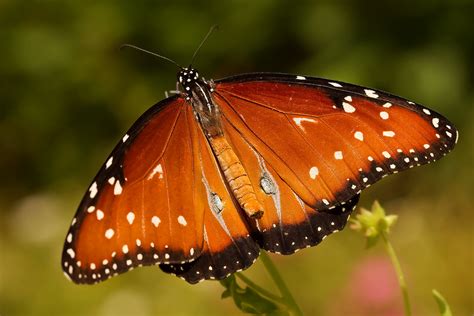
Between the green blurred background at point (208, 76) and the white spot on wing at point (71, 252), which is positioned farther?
the green blurred background at point (208, 76)

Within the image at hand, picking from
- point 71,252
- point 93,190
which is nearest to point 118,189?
point 93,190

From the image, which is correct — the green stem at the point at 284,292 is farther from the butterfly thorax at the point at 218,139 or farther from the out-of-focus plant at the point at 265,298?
the butterfly thorax at the point at 218,139

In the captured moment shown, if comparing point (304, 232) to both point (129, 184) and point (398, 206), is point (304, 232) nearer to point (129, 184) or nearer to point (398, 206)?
point (129, 184)

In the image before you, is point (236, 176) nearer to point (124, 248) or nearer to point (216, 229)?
point (216, 229)

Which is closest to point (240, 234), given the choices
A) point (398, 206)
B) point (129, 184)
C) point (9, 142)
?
point (129, 184)

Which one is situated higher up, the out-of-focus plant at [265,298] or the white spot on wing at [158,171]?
the white spot on wing at [158,171]

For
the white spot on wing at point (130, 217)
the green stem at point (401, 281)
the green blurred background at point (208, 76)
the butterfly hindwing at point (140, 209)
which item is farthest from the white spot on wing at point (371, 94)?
the green blurred background at point (208, 76)
